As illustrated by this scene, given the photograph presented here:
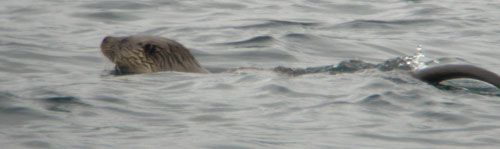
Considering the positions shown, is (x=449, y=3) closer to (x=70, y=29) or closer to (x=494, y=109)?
(x=70, y=29)

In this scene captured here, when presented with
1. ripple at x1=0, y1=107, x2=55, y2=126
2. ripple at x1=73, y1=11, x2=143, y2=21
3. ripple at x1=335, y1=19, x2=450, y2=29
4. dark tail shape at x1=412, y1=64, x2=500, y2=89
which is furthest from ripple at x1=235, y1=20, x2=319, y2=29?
ripple at x1=0, y1=107, x2=55, y2=126

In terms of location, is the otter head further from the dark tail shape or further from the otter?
the dark tail shape

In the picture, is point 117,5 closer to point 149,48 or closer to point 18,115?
point 149,48

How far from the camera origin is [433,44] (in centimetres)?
1006

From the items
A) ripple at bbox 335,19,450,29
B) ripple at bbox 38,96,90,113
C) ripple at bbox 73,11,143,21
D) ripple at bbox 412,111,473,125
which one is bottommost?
ripple at bbox 38,96,90,113

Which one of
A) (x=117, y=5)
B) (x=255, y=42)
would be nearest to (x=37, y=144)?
(x=255, y=42)

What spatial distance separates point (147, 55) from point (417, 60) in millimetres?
2714

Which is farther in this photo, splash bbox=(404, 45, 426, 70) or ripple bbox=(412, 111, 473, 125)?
splash bbox=(404, 45, 426, 70)

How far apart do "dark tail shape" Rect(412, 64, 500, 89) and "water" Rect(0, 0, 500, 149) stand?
88 mm

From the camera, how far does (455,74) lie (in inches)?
259

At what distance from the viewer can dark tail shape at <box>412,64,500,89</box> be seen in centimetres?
645

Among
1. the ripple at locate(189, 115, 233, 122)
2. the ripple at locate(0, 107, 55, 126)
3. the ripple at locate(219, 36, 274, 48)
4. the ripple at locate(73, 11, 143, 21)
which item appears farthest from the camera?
the ripple at locate(73, 11, 143, 21)

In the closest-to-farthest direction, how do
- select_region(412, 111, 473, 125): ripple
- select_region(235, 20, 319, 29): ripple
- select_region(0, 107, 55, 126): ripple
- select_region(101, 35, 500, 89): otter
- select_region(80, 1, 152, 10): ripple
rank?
select_region(0, 107, 55, 126): ripple < select_region(412, 111, 473, 125): ripple < select_region(101, 35, 500, 89): otter < select_region(235, 20, 319, 29): ripple < select_region(80, 1, 152, 10): ripple

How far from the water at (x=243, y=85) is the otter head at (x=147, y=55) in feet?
0.62
